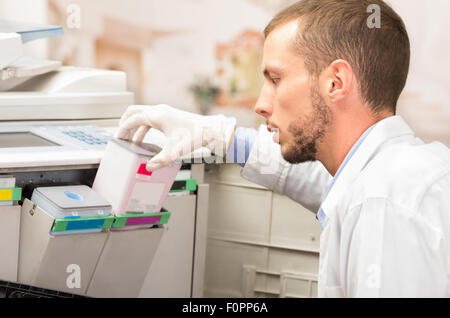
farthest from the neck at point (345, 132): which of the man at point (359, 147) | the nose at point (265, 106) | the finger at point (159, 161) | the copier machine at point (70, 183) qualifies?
the copier machine at point (70, 183)

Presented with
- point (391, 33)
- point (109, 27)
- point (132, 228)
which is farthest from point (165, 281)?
point (109, 27)

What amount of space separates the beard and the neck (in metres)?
0.01

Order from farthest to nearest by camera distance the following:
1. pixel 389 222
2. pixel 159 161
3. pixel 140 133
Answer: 1. pixel 140 133
2. pixel 159 161
3. pixel 389 222

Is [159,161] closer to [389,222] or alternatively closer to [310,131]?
[310,131]

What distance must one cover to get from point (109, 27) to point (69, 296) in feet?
4.06

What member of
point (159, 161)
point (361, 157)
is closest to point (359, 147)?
point (361, 157)

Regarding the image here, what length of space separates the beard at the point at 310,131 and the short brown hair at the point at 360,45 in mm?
51

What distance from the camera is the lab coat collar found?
3.10ft

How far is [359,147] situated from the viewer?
0.98m

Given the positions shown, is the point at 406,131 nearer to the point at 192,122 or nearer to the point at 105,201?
the point at 192,122

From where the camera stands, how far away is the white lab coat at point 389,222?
0.82 meters

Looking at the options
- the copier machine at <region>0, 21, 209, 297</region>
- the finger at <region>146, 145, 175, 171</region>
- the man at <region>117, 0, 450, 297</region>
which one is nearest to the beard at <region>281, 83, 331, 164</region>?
the man at <region>117, 0, 450, 297</region>

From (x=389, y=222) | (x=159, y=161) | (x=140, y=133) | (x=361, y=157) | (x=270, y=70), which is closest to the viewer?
(x=389, y=222)

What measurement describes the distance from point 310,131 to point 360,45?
6.0 inches
